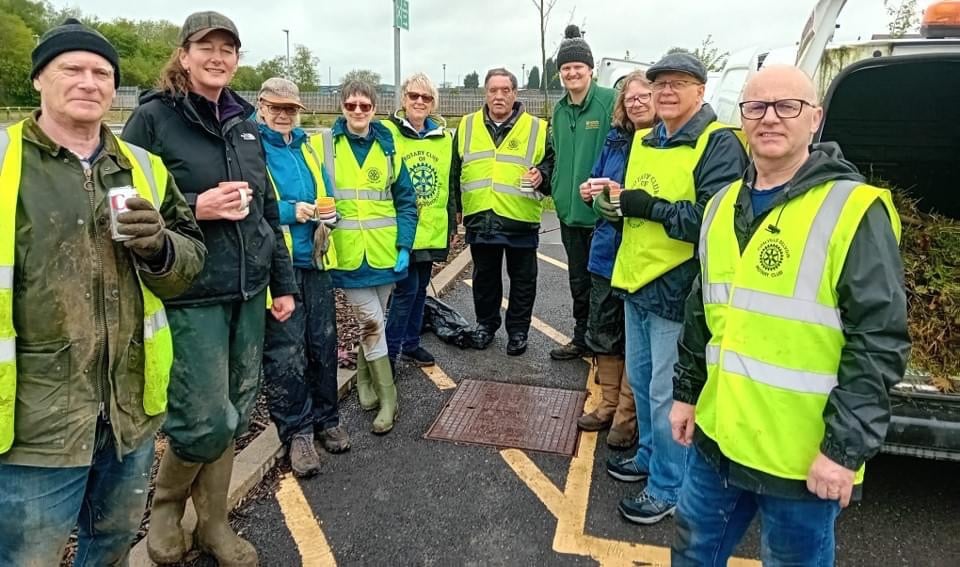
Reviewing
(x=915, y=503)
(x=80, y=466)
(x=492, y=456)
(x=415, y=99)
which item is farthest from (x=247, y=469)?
(x=915, y=503)

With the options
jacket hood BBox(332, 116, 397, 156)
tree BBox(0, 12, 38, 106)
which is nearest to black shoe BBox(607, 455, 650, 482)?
jacket hood BBox(332, 116, 397, 156)

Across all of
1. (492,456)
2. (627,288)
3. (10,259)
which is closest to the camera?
(10,259)

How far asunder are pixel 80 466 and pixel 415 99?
3.26 m

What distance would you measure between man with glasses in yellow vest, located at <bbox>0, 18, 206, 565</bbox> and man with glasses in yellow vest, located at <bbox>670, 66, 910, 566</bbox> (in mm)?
1736

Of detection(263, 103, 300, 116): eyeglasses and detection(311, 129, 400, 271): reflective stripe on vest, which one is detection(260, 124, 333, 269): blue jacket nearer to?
detection(263, 103, 300, 116): eyeglasses

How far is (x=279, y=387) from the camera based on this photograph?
350 cm

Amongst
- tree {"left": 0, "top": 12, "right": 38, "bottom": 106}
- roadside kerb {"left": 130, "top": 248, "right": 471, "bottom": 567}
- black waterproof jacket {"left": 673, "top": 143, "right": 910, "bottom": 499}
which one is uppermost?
tree {"left": 0, "top": 12, "right": 38, "bottom": 106}

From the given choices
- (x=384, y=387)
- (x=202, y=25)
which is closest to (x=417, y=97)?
(x=384, y=387)

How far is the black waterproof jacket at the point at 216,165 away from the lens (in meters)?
2.49

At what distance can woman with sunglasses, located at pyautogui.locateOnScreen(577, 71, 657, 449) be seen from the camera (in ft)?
12.0

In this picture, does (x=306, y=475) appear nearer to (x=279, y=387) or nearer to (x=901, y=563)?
(x=279, y=387)

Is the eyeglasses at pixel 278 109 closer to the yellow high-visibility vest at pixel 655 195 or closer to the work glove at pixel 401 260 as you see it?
the work glove at pixel 401 260

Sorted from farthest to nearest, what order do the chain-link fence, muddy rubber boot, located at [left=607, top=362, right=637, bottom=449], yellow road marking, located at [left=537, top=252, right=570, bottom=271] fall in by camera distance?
1. the chain-link fence
2. yellow road marking, located at [left=537, top=252, right=570, bottom=271]
3. muddy rubber boot, located at [left=607, top=362, right=637, bottom=449]

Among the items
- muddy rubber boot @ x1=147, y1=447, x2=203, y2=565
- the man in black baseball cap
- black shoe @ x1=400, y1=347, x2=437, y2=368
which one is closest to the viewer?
the man in black baseball cap
